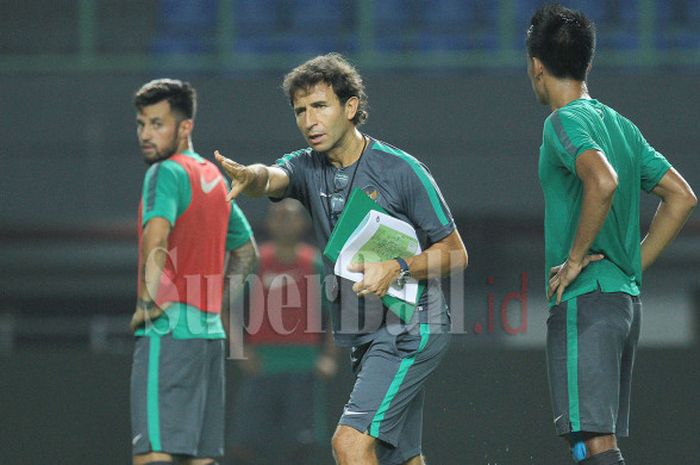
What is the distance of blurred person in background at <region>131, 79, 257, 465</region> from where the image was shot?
4.30 metres

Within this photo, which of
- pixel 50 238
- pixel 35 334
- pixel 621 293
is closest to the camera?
pixel 621 293

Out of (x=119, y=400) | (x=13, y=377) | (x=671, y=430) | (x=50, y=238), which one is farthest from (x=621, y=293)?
(x=50, y=238)

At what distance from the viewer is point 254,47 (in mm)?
12367

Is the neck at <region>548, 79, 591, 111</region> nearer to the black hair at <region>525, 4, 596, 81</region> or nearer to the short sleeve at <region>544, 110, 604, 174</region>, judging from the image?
the black hair at <region>525, 4, 596, 81</region>

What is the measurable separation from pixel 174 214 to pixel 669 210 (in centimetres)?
178

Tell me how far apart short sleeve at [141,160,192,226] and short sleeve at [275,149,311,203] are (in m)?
0.69

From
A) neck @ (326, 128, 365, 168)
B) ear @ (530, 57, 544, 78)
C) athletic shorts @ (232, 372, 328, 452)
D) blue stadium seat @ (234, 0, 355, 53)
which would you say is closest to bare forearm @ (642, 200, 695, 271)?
ear @ (530, 57, 544, 78)

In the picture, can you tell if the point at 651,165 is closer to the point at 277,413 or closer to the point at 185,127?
the point at 185,127

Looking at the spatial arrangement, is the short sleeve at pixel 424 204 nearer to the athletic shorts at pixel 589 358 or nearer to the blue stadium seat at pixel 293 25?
the athletic shorts at pixel 589 358

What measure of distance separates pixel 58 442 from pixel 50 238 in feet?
18.0

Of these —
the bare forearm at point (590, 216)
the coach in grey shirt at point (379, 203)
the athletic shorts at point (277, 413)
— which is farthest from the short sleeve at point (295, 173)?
the athletic shorts at point (277, 413)

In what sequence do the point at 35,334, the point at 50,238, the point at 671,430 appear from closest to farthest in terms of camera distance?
the point at 671,430 → the point at 35,334 → the point at 50,238

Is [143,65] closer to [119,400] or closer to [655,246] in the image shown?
[119,400]

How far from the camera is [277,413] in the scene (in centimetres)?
606
